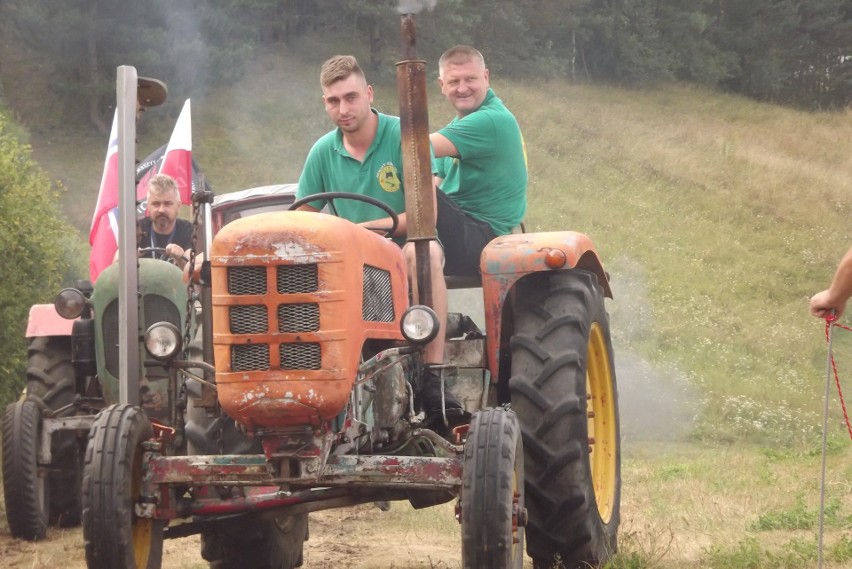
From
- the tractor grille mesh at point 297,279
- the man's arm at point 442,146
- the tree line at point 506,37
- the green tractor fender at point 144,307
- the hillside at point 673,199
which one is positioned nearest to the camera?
the tractor grille mesh at point 297,279

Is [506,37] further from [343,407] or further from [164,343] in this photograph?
[343,407]

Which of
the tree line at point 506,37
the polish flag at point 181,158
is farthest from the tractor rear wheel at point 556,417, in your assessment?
the tree line at point 506,37

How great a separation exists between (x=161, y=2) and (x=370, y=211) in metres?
24.5

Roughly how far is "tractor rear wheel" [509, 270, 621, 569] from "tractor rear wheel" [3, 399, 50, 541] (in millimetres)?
3171

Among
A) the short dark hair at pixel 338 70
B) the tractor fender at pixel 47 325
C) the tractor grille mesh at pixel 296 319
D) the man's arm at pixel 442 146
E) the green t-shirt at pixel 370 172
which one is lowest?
the tractor grille mesh at pixel 296 319

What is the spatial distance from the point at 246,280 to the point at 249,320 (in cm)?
13

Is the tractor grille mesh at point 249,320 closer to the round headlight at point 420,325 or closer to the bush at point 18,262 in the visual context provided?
the round headlight at point 420,325

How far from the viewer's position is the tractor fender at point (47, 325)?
7.53 m

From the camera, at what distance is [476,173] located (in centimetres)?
588

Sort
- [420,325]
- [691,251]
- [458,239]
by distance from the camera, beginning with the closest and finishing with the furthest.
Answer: [420,325] < [458,239] < [691,251]

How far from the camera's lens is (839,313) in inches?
183

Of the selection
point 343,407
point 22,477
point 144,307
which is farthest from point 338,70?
point 22,477

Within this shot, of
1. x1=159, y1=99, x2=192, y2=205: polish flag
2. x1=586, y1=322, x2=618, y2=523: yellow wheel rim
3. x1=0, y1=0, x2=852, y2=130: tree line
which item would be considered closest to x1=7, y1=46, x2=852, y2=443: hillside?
x1=0, y1=0, x2=852, y2=130: tree line

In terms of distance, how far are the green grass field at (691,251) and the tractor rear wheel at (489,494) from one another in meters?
1.44
